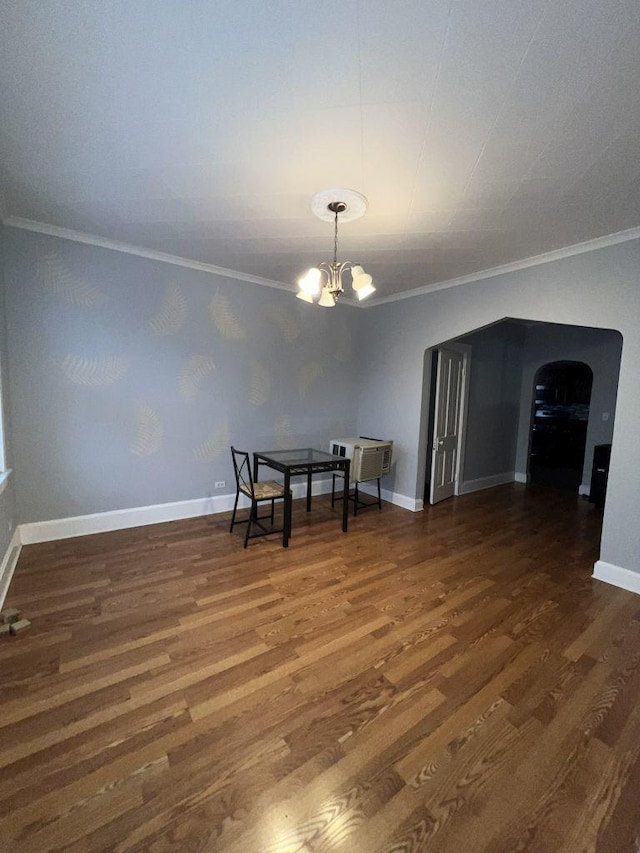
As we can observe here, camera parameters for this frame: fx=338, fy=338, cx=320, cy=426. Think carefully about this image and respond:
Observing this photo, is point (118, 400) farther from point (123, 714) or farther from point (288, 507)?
point (123, 714)

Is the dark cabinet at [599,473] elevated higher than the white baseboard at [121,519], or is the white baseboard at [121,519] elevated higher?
the dark cabinet at [599,473]

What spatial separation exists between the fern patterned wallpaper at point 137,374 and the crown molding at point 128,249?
5cm

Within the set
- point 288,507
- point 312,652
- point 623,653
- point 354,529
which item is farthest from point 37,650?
point 623,653


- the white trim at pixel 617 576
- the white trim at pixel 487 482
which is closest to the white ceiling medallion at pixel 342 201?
the white trim at pixel 617 576

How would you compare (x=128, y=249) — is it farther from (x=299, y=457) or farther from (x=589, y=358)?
(x=589, y=358)

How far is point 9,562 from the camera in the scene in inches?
99.7

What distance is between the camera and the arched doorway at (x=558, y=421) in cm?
588

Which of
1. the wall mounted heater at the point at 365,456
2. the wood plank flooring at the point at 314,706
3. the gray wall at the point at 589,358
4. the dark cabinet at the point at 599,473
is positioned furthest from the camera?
the gray wall at the point at 589,358

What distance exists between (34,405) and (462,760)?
3.70 metres

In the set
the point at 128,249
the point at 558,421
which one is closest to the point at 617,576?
the point at 558,421

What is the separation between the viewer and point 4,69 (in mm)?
1360

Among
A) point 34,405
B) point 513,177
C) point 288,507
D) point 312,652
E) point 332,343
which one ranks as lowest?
point 312,652

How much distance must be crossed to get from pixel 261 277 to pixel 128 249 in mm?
1341

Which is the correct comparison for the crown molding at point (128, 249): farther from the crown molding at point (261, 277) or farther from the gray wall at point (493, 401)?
the gray wall at point (493, 401)
